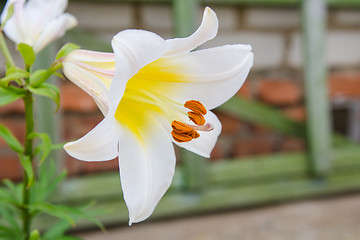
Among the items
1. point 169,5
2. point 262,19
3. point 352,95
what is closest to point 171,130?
point 169,5

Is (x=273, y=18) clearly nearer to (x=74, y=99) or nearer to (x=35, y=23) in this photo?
(x=74, y=99)

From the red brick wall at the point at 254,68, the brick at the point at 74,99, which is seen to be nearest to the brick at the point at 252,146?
the red brick wall at the point at 254,68

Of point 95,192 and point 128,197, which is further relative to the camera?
point 95,192

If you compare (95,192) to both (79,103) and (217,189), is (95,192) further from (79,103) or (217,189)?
(217,189)

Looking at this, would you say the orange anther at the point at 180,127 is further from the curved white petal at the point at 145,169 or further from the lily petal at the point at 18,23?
the lily petal at the point at 18,23

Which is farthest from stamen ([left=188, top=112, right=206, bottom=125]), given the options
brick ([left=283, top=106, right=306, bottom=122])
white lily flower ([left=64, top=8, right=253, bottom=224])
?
brick ([left=283, top=106, right=306, bottom=122])

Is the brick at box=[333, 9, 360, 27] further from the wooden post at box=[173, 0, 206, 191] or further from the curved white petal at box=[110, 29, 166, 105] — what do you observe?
the curved white petal at box=[110, 29, 166, 105]
